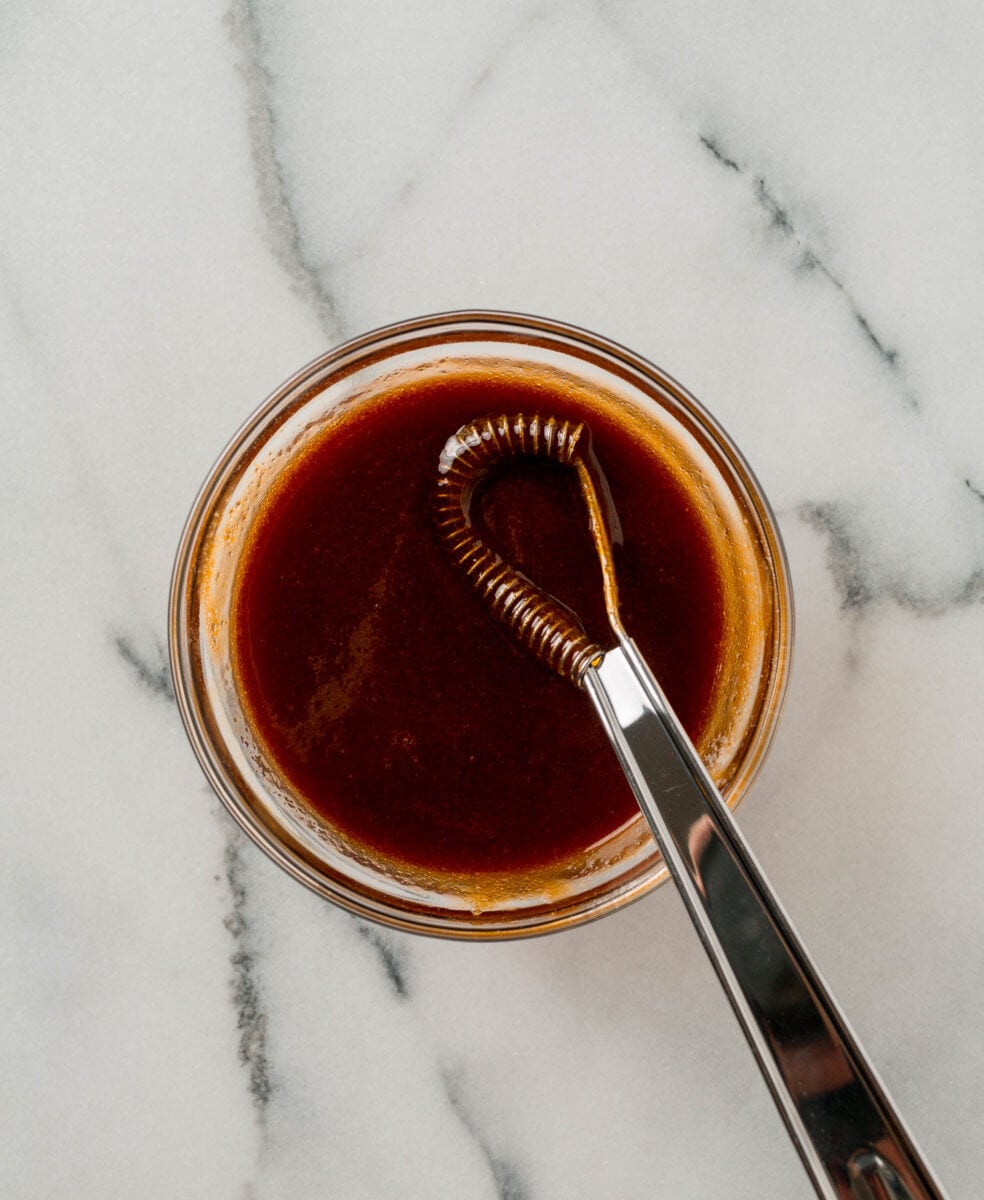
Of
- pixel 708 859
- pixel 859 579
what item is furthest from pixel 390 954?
pixel 859 579

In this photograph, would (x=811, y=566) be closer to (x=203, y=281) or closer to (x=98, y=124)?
(x=203, y=281)

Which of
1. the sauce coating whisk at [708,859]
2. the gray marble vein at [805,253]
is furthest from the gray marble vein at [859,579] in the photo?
the sauce coating whisk at [708,859]

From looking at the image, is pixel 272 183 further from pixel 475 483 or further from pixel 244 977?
pixel 244 977

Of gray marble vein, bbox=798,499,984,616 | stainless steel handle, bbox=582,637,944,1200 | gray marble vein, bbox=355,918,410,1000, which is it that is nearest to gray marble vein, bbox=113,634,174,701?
gray marble vein, bbox=355,918,410,1000

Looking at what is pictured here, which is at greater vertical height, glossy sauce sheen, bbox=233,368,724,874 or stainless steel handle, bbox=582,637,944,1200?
glossy sauce sheen, bbox=233,368,724,874

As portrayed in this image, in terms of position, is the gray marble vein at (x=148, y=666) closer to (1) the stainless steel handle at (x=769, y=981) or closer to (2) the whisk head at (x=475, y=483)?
(2) the whisk head at (x=475, y=483)

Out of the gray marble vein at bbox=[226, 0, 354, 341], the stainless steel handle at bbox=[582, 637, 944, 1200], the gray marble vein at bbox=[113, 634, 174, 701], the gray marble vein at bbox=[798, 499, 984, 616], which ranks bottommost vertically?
the stainless steel handle at bbox=[582, 637, 944, 1200]

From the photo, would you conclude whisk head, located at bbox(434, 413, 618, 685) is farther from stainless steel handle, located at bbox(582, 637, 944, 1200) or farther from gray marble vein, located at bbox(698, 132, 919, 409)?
gray marble vein, located at bbox(698, 132, 919, 409)
